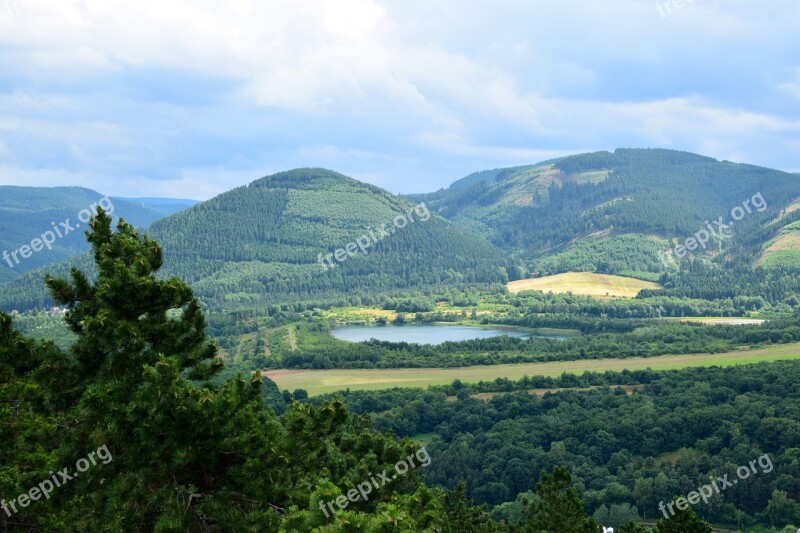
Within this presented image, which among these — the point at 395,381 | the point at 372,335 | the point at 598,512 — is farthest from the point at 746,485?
the point at 372,335

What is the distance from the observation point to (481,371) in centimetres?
13750

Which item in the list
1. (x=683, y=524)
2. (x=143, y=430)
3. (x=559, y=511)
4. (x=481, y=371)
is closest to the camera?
(x=143, y=430)

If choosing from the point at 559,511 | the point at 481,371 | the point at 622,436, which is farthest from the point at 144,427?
the point at 481,371

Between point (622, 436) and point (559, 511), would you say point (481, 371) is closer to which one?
point (622, 436)

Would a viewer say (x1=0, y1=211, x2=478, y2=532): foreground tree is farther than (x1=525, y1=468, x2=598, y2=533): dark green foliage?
No

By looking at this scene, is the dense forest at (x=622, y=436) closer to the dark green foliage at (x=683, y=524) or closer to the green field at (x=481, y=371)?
the green field at (x=481, y=371)

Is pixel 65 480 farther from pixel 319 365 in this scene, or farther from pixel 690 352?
pixel 690 352

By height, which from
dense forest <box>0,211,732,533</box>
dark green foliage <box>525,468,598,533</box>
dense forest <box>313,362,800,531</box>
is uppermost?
dense forest <box>0,211,732,533</box>

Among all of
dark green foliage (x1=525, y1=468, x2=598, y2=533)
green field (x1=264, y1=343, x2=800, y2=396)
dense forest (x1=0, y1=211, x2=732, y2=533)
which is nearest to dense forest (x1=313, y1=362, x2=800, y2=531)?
green field (x1=264, y1=343, x2=800, y2=396)

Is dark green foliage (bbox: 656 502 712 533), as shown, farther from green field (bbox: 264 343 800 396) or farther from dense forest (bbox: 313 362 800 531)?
green field (bbox: 264 343 800 396)

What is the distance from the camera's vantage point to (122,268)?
20.9 m

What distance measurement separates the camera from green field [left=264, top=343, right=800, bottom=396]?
128 metres

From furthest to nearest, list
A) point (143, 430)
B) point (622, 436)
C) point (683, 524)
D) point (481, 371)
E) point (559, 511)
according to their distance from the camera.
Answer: point (481, 371) → point (622, 436) → point (559, 511) → point (683, 524) → point (143, 430)

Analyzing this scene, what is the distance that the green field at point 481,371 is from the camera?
12825 cm
